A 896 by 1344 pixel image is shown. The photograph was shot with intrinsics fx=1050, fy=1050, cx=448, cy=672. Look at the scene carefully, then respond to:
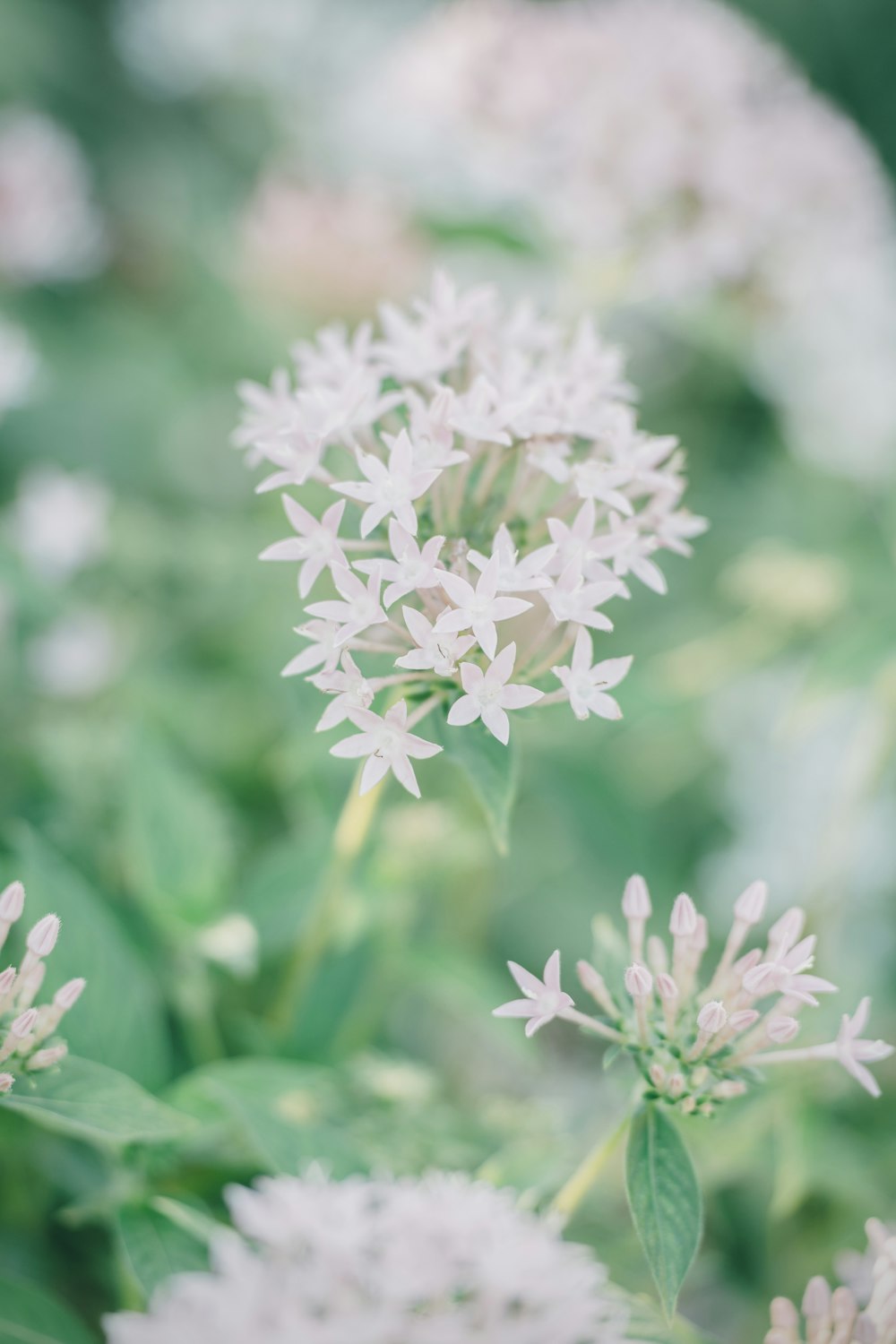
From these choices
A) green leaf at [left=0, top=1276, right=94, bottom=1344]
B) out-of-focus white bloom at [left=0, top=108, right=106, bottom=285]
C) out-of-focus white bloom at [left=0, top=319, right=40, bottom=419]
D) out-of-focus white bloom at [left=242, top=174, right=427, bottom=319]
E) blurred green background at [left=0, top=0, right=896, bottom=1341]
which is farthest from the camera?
out-of-focus white bloom at [left=242, top=174, right=427, bottom=319]

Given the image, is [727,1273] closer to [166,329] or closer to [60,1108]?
[60,1108]

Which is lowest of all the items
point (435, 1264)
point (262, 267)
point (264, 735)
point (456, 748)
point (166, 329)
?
point (435, 1264)

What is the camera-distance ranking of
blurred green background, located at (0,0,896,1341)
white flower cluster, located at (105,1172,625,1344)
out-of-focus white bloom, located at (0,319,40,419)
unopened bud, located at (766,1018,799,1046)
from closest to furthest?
1. white flower cluster, located at (105,1172,625,1344)
2. unopened bud, located at (766,1018,799,1046)
3. blurred green background, located at (0,0,896,1341)
4. out-of-focus white bloom, located at (0,319,40,419)

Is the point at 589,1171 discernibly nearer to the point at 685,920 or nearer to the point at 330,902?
the point at 685,920

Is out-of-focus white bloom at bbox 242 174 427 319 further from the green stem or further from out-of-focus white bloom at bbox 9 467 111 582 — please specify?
the green stem

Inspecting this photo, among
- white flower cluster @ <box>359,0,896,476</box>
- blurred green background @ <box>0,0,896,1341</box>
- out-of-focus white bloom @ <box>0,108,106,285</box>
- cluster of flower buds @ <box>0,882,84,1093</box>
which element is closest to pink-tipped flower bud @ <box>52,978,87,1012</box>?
cluster of flower buds @ <box>0,882,84,1093</box>

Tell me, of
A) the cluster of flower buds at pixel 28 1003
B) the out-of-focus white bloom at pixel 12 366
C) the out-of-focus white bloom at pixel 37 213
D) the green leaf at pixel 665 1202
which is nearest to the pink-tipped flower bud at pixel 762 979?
the green leaf at pixel 665 1202

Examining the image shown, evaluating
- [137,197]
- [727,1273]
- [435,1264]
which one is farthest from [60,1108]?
[137,197]

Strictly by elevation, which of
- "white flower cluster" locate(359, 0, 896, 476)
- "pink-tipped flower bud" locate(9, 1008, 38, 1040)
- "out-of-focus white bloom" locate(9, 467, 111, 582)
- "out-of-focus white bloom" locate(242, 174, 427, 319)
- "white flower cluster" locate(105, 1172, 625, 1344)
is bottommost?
"white flower cluster" locate(105, 1172, 625, 1344)
